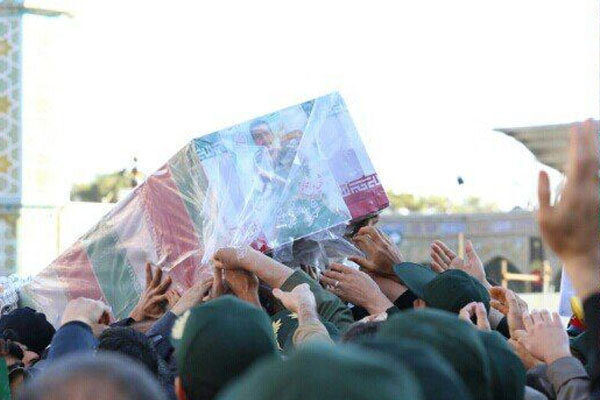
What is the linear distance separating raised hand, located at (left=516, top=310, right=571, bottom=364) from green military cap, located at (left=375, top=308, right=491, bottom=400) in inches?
55.1

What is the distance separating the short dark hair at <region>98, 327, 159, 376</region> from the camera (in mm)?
4102

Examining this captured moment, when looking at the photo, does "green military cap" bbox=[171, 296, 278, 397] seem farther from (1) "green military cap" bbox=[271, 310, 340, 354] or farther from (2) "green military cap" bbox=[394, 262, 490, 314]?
(2) "green military cap" bbox=[394, 262, 490, 314]

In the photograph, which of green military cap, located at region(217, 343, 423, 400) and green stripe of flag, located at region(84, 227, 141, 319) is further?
green stripe of flag, located at region(84, 227, 141, 319)

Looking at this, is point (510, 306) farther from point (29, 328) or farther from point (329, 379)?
point (329, 379)

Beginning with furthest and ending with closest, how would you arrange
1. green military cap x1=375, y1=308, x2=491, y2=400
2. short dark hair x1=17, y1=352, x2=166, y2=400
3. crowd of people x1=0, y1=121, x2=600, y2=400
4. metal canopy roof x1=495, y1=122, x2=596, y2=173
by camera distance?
metal canopy roof x1=495, y1=122, x2=596, y2=173 → green military cap x1=375, y1=308, x2=491, y2=400 → short dark hair x1=17, y1=352, x2=166, y2=400 → crowd of people x1=0, y1=121, x2=600, y2=400

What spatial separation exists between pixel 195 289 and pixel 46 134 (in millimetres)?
10163

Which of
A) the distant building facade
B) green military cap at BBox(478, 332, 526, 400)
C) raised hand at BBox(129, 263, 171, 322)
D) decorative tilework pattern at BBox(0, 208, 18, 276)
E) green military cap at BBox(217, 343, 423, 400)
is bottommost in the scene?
the distant building facade

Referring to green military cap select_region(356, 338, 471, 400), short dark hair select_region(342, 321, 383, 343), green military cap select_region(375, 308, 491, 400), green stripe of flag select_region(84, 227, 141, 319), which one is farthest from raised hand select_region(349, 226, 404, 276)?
green military cap select_region(356, 338, 471, 400)

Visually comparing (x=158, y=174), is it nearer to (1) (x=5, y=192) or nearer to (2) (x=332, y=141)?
(2) (x=332, y=141)

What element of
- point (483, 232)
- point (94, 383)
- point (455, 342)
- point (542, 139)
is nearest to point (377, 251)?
point (542, 139)

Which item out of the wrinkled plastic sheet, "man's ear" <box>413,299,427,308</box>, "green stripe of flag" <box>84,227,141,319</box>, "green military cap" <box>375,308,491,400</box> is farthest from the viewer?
"green stripe of flag" <box>84,227,141,319</box>

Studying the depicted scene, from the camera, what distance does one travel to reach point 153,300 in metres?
5.80

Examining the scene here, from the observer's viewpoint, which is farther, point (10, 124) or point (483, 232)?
point (483, 232)

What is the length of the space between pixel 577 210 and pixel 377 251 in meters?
3.12
